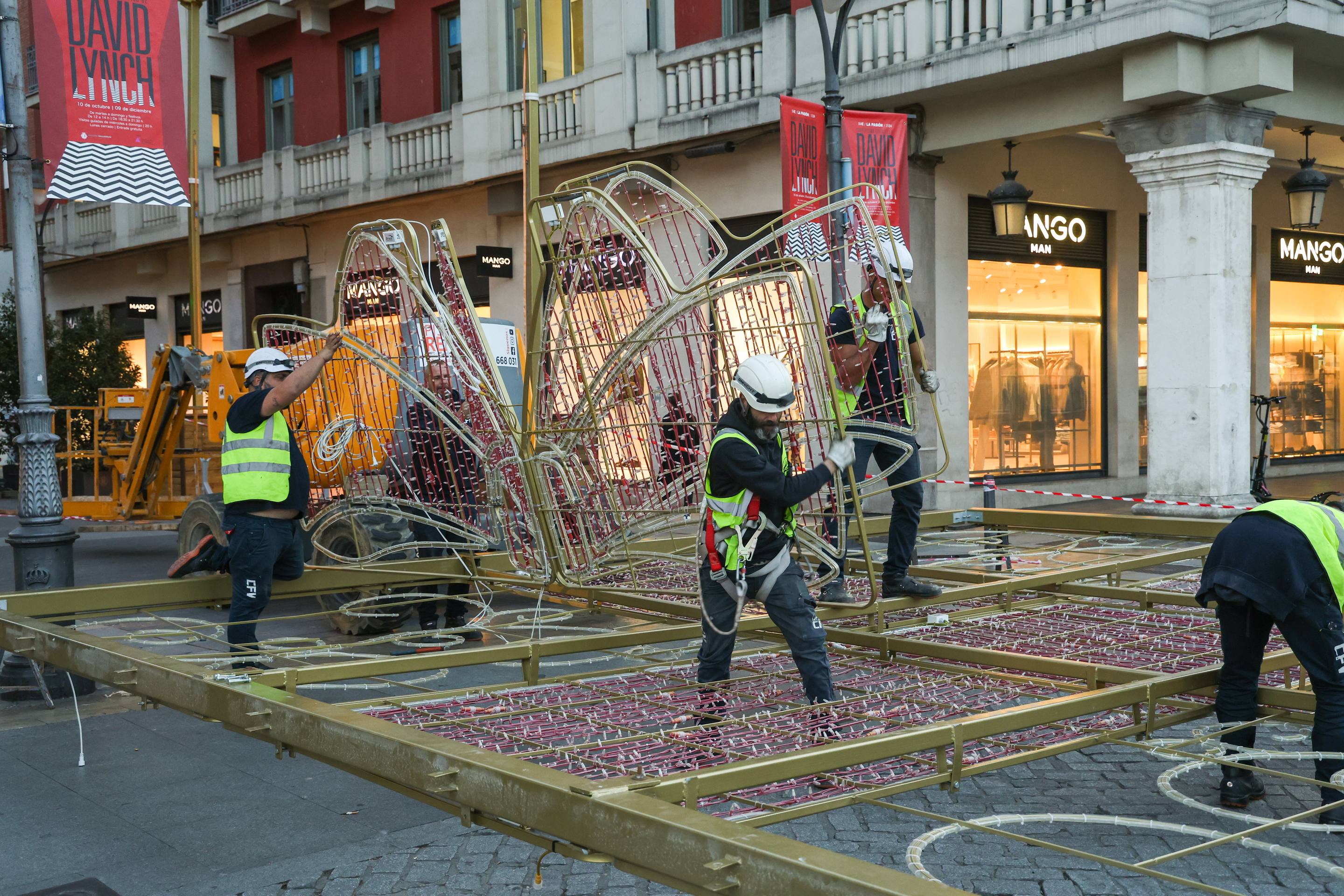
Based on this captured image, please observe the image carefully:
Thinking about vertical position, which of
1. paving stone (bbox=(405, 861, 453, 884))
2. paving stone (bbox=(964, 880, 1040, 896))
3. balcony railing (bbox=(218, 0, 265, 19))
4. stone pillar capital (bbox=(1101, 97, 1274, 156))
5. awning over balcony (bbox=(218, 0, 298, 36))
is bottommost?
paving stone (bbox=(964, 880, 1040, 896))

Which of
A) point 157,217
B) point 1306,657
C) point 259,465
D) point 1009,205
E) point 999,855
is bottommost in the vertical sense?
point 999,855

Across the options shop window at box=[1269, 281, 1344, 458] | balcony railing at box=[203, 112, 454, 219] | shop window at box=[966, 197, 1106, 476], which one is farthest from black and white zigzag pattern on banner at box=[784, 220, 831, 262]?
shop window at box=[1269, 281, 1344, 458]

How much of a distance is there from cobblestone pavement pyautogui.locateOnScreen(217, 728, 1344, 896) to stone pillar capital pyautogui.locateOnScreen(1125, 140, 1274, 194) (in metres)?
8.90

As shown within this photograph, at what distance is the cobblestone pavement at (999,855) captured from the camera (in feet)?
14.7

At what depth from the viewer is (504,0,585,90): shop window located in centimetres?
1908

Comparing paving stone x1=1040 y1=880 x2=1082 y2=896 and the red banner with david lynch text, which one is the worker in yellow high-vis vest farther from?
the red banner with david lynch text

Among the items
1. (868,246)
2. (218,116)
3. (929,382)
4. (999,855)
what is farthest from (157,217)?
(999,855)

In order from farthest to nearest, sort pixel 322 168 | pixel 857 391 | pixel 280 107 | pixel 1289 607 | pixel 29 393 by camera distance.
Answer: pixel 280 107, pixel 322 168, pixel 29 393, pixel 857 391, pixel 1289 607

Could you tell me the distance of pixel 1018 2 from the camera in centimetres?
1355

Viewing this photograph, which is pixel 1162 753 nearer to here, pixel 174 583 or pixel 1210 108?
pixel 174 583

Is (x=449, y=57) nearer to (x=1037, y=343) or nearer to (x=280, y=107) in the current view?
(x=280, y=107)

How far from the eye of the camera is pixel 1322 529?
15.6 feet

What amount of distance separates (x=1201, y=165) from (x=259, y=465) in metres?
10.2

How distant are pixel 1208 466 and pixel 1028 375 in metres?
4.85
